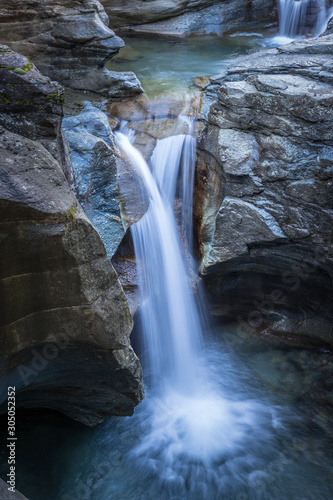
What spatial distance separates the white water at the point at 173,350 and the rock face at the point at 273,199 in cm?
44

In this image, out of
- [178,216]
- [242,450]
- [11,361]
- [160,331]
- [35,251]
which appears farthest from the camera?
[178,216]

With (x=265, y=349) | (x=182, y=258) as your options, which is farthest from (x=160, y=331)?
(x=265, y=349)

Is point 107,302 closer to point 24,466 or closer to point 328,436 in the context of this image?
point 24,466

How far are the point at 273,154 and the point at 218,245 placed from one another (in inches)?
53.1

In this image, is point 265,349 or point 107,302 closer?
point 107,302

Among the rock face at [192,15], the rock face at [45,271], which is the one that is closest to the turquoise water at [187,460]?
the rock face at [45,271]

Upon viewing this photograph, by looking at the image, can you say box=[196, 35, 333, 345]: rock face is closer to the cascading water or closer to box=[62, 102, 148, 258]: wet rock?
→ the cascading water

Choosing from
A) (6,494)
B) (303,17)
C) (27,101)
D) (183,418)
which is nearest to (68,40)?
(27,101)

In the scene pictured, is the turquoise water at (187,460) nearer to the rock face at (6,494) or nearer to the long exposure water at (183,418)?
the long exposure water at (183,418)

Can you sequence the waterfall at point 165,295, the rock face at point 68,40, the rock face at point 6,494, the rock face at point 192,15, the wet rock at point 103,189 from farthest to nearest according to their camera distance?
the rock face at point 192,15, the rock face at point 68,40, the waterfall at point 165,295, the wet rock at point 103,189, the rock face at point 6,494

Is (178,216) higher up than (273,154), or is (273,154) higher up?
(273,154)

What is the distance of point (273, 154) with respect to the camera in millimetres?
5289

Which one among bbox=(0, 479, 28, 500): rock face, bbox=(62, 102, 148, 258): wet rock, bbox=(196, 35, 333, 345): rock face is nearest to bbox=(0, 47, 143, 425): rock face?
bbox=(0, 479, 28, 500): rock face

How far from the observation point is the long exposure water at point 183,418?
Answer: 14.3 feet
